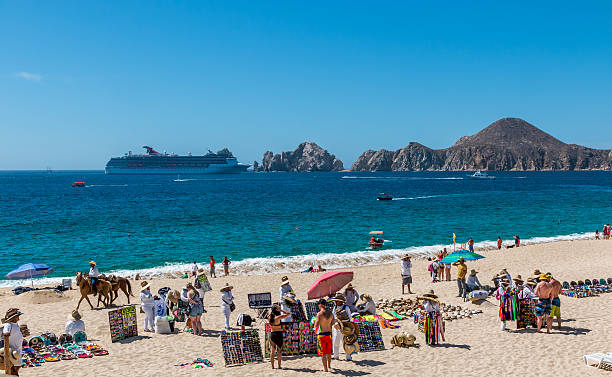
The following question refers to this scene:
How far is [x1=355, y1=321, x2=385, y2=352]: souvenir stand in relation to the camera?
1080cm

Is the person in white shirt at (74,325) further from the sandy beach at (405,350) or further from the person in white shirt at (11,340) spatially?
the person in white shirt at (11,340)

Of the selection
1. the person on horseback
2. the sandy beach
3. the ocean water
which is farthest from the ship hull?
the person on horseback

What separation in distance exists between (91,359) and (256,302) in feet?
18.1

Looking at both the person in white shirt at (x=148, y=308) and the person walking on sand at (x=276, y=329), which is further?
the person in white shirt at (x=148, y=308)

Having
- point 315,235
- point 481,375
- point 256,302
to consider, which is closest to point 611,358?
point 481,375

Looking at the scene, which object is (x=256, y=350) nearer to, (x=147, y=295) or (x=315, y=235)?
(x=147, y=295)

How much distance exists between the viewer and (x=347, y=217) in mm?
51625

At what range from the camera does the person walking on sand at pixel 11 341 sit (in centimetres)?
800

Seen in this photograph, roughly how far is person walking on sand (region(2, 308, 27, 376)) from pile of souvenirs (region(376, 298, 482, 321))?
10067mm

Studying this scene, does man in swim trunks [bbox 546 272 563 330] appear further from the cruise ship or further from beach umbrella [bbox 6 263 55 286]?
the cruise ship

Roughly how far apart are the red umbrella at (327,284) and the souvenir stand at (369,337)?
235cm

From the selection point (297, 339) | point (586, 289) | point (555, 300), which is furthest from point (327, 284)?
point (586, 289)

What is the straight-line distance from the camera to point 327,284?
13.4 m

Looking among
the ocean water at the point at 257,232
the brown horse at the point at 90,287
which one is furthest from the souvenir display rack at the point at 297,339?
the ocean water at the point at 257,232
